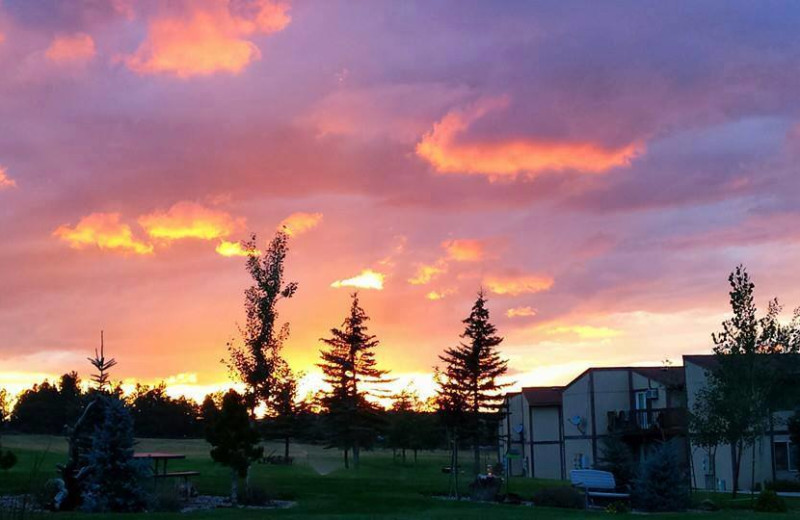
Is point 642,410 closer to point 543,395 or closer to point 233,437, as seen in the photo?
point 543,395

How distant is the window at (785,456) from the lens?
169ft

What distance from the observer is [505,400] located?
6825cm

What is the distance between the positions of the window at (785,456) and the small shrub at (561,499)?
2309 cm

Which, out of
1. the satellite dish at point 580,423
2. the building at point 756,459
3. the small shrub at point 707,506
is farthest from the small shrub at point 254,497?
the satellite dish at point 580,423

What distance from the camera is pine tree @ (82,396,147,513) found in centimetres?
2600

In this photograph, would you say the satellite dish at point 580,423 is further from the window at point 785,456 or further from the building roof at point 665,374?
the window at point 785,456

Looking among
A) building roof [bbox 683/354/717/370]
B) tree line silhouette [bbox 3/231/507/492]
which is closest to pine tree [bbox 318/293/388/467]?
tree line silhouette [bbox 3/231/507/492]

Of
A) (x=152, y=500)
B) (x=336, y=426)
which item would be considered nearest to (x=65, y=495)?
(x=152, y=500)

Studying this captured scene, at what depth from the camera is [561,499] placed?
33031 mm

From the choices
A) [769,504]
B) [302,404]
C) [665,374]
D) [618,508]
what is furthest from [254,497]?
[302,404]

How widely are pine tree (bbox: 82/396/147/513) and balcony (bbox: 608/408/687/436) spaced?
35.0m

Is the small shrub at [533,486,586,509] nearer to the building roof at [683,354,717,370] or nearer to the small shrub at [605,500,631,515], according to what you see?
the small shrub at [605,500,631,515]

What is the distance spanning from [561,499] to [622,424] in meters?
30.4

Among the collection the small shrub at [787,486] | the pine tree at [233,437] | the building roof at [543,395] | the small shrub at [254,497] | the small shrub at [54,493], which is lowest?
the small shrub at [787,486]
